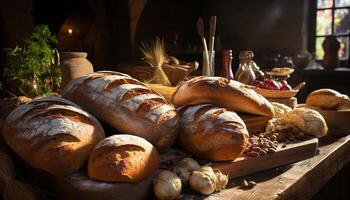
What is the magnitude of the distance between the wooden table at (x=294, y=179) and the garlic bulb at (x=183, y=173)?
0.04 metres

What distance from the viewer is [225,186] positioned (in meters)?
0.96

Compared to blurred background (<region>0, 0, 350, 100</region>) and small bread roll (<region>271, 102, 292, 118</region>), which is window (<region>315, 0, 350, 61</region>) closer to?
blurred background (<region>0, 0, 350, 100</region>)

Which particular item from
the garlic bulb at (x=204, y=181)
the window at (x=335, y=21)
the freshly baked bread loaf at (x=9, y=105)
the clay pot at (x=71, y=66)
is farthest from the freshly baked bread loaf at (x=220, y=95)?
the window at (x=335, y=21)

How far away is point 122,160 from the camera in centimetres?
83

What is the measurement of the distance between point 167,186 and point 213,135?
232 mm

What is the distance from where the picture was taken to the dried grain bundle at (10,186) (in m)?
0.89

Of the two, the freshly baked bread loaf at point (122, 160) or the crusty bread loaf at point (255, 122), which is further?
the crusty bread loaf at point (255, 122)

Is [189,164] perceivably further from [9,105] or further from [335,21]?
A: [335,21]

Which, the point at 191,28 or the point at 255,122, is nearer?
the point at 255,122

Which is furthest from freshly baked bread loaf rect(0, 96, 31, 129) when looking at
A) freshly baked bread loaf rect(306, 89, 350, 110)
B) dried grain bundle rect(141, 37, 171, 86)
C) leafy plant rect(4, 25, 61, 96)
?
freshly baked bread loaf rect(306, 89, 350, 110)

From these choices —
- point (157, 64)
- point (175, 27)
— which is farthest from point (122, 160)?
point (175, 27)

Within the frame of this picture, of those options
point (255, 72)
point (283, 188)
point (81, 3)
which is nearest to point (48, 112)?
point (283, 188)

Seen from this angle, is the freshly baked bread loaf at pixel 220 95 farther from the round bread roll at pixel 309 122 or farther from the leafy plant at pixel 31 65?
the leafy plant at pixel 31 65

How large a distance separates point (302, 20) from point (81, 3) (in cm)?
338
